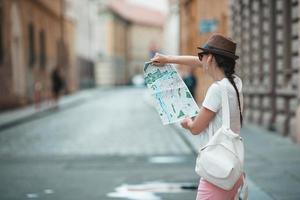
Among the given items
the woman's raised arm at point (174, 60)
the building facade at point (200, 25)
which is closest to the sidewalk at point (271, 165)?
the woman's raised arm at point (174, 60)

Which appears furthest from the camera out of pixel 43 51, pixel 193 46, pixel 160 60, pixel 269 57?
pixel 43 51

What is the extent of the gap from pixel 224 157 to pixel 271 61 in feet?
40.9

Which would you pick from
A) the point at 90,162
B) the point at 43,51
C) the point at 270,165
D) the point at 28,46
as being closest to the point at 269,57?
the point at 90,162

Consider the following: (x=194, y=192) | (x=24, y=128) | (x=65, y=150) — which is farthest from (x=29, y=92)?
(x=194, y=192)

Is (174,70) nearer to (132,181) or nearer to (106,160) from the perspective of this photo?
(132,181)

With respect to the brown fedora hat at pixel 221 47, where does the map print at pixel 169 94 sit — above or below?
below

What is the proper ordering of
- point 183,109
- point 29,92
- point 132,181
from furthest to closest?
point 29,92 → point 132,181 → point 183,109

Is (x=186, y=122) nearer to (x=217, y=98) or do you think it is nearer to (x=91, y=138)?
(x=217, y=98)

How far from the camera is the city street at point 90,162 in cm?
843

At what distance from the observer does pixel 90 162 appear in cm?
1116

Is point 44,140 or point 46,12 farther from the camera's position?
point 46,12

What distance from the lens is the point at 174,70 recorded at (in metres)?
4.48

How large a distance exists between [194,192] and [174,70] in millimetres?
3921

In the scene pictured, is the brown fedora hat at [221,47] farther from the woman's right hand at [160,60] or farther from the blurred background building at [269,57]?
the blurred background building at [269,57]
